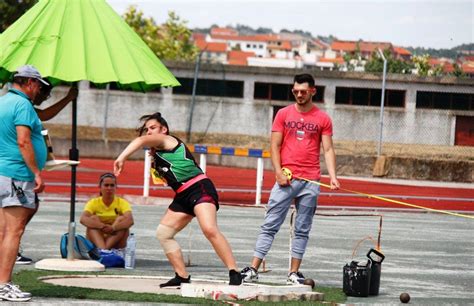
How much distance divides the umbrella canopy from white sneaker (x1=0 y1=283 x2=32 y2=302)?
11.4 feet

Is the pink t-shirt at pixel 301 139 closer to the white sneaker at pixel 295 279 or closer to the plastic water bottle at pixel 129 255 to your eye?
the white sneaker at pixel 295 279

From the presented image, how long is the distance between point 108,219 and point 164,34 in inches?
4323

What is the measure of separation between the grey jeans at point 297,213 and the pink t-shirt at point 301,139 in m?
0.15

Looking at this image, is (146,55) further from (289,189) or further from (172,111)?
(172,111)

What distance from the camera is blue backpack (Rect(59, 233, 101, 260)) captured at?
15.5 m

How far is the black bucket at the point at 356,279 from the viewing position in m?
13.4

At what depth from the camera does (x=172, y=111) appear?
44906 mm

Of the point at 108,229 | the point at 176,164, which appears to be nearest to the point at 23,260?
the point at 108,229

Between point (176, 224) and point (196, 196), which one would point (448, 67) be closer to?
point (176, 224)

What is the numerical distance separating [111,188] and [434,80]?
2812cm

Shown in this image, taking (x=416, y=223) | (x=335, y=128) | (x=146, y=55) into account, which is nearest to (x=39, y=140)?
(x=146, y=55)

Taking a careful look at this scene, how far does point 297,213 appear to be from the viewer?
14.1 metres

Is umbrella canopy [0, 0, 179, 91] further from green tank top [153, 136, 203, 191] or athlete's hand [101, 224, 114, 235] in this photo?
green tank top [153, 136, 203, 191]

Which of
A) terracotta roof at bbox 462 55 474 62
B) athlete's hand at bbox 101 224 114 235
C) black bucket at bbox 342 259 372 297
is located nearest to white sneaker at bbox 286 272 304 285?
black bucket at bbox 342 259 372 297
